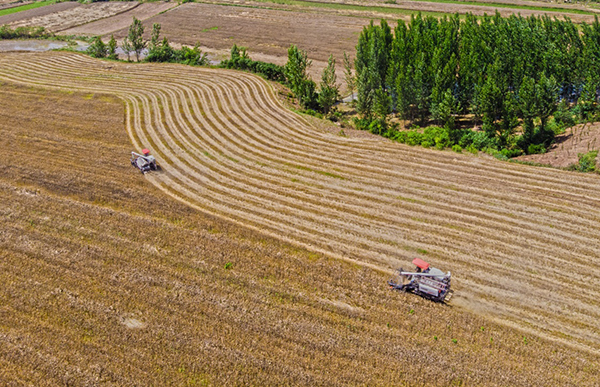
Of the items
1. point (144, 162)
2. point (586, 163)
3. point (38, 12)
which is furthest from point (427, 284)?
point (38, 12)

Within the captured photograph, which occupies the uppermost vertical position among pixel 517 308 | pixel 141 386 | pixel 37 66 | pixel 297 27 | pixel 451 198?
pixel 297 27

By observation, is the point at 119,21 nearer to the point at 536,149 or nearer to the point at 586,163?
the point at 536,149

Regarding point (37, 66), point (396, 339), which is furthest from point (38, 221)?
point (37, 66)

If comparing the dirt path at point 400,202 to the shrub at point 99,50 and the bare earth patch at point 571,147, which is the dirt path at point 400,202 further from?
the shrub at point 99,50

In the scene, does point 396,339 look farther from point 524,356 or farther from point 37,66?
point 37,66

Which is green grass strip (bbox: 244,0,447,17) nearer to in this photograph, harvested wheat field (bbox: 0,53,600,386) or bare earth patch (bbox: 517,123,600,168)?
bare earth patch (bbox: 517,123,600,168)
